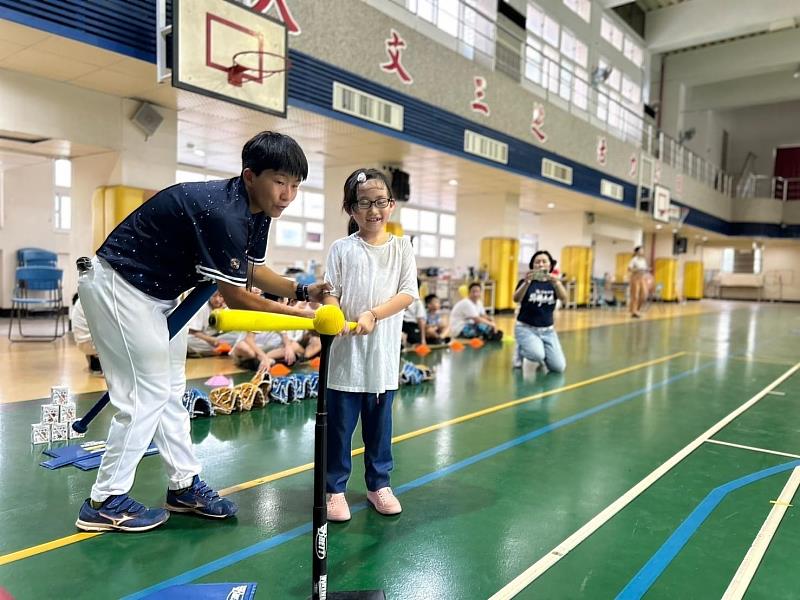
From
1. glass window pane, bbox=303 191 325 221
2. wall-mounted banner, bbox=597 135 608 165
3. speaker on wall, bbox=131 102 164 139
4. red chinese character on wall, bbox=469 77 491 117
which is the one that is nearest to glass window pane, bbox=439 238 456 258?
glass window pane, bbox=303 191 325 221

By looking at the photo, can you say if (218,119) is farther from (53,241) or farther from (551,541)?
(551,541)

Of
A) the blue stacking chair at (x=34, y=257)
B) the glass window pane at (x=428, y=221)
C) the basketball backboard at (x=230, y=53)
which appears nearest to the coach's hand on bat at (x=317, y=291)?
the basketball backboard at (x=230, y=53)

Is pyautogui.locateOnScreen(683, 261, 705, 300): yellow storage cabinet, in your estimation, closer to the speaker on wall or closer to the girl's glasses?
the speaker on wall

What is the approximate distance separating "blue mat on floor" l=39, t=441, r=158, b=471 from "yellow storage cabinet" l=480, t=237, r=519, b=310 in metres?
13.2

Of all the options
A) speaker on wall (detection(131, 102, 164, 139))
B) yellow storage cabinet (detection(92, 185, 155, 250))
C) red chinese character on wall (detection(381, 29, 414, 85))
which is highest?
red chinese character on wall (detection(381, 29, 414, 85))

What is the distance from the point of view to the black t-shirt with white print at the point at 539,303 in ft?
23.2

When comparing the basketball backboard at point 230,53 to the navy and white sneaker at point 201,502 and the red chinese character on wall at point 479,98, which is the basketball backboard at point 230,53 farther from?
the red chinese character on wall at point 479,98

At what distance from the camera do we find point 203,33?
6.23m

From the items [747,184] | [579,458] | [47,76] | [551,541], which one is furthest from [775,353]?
[747,184]

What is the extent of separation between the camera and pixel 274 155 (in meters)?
2.20

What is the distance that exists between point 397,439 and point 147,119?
6.21 metres

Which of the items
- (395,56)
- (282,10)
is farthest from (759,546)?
(395,56)

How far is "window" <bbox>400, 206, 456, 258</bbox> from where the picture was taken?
2311cm

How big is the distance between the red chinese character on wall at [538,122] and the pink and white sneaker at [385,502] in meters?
12.0
